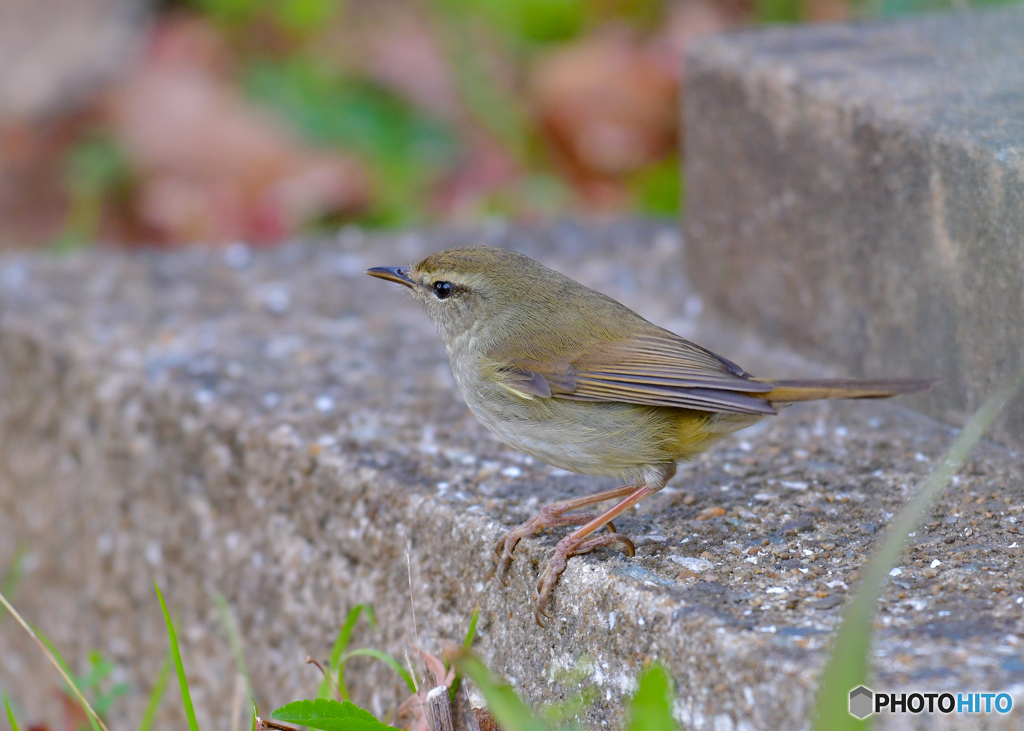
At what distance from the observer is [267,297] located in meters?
4.50

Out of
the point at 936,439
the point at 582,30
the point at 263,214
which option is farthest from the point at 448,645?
the point at 582,30

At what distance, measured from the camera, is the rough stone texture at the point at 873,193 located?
2824mm

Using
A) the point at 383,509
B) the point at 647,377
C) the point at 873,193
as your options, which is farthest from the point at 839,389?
the point at 383,509

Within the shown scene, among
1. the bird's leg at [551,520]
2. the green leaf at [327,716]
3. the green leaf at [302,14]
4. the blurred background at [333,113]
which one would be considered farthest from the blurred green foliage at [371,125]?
the green leaf at [327,716]

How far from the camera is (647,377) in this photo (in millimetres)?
2820

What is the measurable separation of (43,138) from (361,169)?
209 cm

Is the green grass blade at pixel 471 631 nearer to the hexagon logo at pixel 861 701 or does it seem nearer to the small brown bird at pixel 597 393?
the small brown bird at pixel 597 393

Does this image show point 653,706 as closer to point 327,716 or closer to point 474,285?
point 327,716

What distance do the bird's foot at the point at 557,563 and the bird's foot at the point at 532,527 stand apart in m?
0.11

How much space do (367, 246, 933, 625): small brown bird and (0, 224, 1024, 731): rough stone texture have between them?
0.12m

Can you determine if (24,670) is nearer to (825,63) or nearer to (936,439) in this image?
(936,439)

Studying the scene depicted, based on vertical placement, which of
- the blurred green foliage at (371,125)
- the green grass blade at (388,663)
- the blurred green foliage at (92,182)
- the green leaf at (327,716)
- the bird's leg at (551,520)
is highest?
the blurred green foliage at (371,125)

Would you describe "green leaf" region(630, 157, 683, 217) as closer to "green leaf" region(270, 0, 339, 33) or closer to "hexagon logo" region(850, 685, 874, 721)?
"green leaf" region(270, 0, 339, 33)

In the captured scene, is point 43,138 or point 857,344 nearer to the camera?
point 857,344
